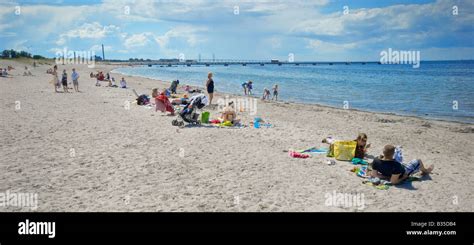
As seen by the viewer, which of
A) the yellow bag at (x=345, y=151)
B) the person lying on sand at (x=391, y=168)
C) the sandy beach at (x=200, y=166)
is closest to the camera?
the sandy beach at (x=200, y=166)

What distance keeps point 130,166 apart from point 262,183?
2.97m

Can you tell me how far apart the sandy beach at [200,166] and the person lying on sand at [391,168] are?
0.24 metres

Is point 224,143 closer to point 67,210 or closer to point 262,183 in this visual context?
point 262,183

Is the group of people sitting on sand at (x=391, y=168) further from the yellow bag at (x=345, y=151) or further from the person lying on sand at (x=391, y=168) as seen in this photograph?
the yellow bag at (x=345, y=151)

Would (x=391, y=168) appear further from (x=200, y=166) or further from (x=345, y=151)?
(x=200, y=166)

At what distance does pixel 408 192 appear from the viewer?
20.2 feet

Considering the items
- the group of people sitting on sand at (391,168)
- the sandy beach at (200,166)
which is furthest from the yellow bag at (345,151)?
the group of people sitting on sand at (391,168)

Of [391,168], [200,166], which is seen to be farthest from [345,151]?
[200,166]

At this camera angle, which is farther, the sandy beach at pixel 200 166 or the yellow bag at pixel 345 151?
the yellow bag at pixel 345 151

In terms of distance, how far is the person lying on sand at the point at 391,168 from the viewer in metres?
6.48

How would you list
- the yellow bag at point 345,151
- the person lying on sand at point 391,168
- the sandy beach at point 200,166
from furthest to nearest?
the yellow bag at point 345,151 → the person lying on sand at point 391,168 → the sandy beach at point 200,166

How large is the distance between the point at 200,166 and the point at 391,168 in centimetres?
398

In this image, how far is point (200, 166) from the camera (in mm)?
7473
